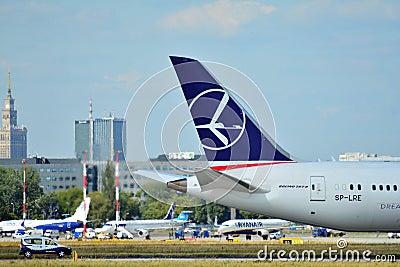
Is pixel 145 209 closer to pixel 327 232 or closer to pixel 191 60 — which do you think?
pixel 327 232

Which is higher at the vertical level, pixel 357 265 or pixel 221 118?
pixel 221 118

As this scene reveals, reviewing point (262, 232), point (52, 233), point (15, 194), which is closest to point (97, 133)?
point (15, 194)

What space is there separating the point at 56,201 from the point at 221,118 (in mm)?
89678

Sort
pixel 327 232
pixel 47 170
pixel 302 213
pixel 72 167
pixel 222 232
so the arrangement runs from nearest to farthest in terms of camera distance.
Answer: pixel 302 213 < pixel 327 232 < pixel 222 232 < pixel 72 167 < pixel 47 170

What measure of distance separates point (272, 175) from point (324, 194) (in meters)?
2.35

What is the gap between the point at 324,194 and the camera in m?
34.2

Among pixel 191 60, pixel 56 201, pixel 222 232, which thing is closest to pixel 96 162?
pixel 56 201

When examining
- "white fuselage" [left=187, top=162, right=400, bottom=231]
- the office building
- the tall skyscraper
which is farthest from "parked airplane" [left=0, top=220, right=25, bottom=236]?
"white fuselage" [left=187, top=162, right=400, bottom=231]

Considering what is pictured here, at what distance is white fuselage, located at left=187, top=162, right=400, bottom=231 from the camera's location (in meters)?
33.9

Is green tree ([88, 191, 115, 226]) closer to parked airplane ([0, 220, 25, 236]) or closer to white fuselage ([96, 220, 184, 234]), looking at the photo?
white fuselage ([96, 220, 184, 234])

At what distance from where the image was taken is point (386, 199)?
34938 millimetres

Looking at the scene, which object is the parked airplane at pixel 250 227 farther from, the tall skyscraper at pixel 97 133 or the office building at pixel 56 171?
the office building at pixel 56 171

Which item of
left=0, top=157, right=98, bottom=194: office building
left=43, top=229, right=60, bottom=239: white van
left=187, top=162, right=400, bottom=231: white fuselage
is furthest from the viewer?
left=0, top=157, right=98, bottom=194: office building

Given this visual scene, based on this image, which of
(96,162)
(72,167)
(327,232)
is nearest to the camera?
(327,232)
